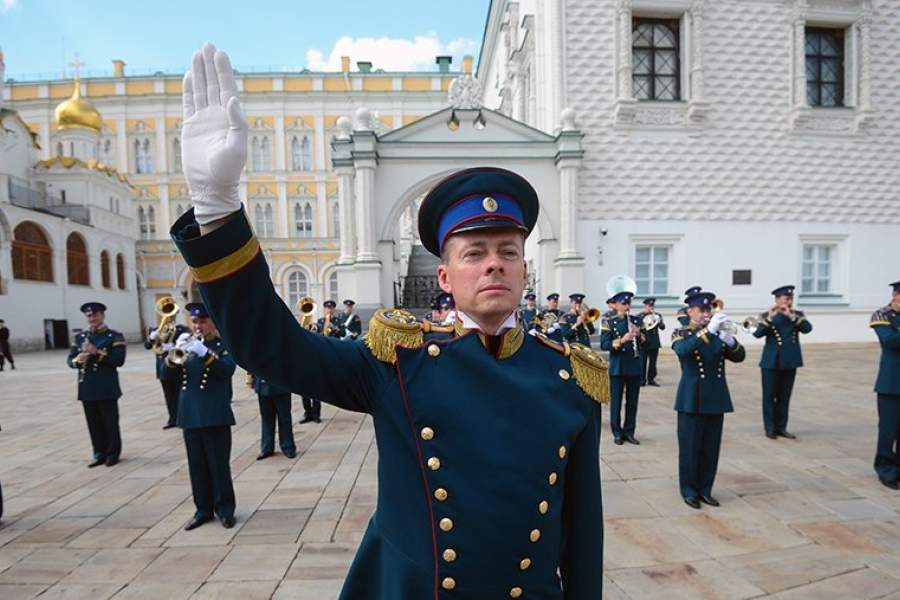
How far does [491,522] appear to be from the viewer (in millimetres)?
1552

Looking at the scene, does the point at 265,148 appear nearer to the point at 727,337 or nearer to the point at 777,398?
the point at 777,398

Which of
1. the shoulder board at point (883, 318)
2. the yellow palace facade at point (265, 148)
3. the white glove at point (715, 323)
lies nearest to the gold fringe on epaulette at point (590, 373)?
the white glove at point (715, 323)

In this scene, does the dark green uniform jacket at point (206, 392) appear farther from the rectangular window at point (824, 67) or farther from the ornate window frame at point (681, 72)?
the rectangular window at point (824, 67)

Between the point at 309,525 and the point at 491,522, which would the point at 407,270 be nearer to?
the point at 309,525

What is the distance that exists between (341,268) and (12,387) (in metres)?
9.60

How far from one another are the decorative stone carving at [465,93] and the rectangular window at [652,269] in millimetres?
6953

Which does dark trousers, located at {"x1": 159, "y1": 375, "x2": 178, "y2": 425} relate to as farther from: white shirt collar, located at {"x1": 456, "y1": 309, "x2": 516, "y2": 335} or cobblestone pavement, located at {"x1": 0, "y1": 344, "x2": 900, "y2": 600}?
white shirt collar, located at {"x1": 456, "y1": 309, "x2": 516, "y2": 335}

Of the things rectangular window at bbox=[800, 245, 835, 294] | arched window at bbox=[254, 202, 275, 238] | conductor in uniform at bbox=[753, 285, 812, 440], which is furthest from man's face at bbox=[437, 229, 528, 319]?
arched window at bbox=[254, 202, 275, 238]

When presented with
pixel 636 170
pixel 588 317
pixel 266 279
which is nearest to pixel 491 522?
pixel 266 279

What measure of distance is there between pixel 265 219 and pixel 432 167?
27.5 metres

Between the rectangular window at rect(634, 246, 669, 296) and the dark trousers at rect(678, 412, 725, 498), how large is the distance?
37.9 feet

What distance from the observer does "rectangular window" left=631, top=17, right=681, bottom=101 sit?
16375 millimetres

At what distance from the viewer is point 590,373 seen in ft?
6.09

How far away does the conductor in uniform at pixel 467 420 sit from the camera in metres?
1.55
